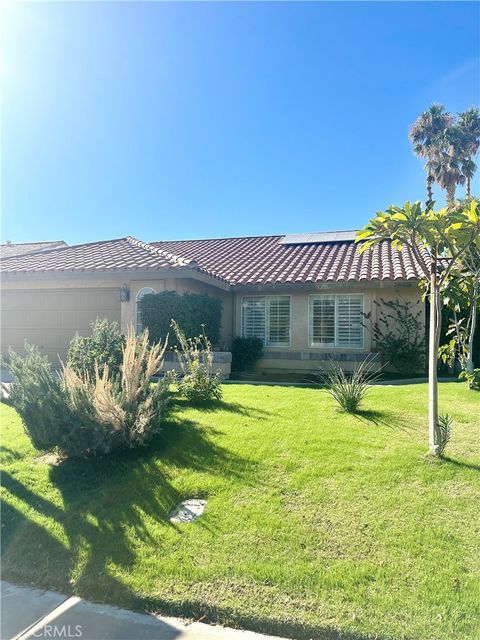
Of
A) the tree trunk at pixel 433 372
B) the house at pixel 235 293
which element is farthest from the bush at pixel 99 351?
the tree trunk at pixel 433 372

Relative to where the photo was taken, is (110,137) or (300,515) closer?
(300,515)

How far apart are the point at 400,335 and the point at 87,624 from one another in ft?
39.9

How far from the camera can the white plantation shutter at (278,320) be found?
1468 centimetres

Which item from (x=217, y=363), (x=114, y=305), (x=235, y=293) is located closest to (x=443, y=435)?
(x=217, y=363)

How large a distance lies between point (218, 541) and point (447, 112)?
36.6 meters

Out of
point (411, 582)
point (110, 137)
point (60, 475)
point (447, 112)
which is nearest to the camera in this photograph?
point (411, 582)

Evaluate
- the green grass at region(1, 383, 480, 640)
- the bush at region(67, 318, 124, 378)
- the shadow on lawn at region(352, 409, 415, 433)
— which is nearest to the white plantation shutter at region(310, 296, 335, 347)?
the shadow on lawn at region(352, 409, 415, 433)

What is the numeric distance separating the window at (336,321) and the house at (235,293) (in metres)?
0.03

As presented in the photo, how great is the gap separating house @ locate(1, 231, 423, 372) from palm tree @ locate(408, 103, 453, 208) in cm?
1993

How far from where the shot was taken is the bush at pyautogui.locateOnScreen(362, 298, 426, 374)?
12891 mm

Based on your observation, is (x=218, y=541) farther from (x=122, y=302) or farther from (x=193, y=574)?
(x=122, y=302)

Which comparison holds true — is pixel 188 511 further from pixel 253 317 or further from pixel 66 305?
pixel 66 305

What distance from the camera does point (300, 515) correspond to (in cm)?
416

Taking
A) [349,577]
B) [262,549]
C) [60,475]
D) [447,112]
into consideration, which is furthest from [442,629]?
[447,112]
